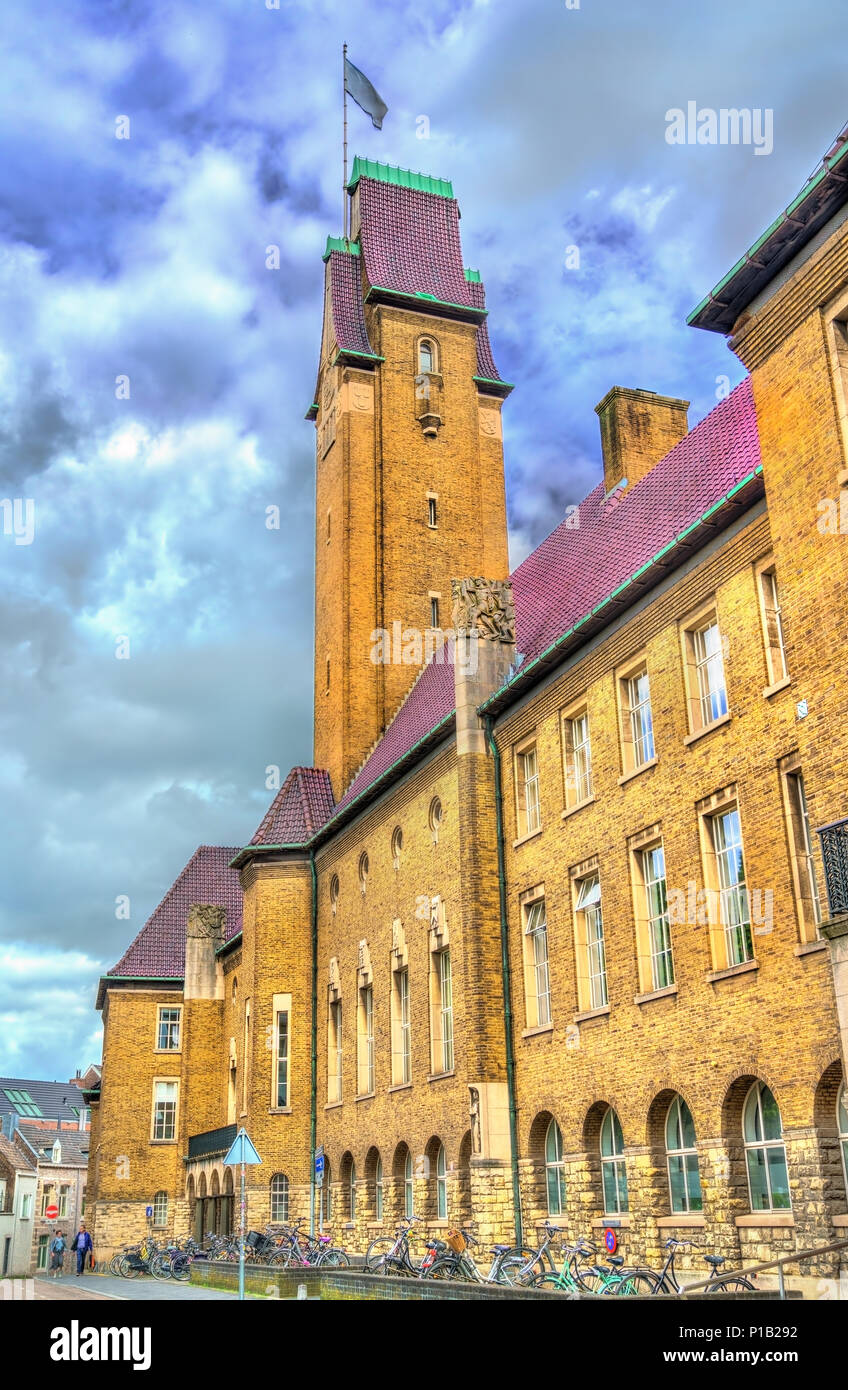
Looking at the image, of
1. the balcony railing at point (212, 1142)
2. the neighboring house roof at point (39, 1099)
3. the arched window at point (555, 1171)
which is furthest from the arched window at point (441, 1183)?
the neighboring house roof at point (39, 1099)

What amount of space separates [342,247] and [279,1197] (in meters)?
31.7

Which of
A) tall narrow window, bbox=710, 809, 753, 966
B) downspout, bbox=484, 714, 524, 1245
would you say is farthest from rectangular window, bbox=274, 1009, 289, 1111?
tall narrow window, bbox=710, 809, 753, 966

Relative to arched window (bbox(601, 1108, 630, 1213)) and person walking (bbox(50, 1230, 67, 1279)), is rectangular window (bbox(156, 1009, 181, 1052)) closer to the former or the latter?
person walking (bbox(50, 1230, 67, 1279))

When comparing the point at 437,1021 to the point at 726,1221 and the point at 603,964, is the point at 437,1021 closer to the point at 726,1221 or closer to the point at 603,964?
the point at 603,964

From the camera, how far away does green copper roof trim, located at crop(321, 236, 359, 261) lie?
4766cm

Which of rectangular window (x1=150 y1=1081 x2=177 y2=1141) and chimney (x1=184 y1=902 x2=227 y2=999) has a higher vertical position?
chimney (x1=184 y1=902 x2=227 y2=999)

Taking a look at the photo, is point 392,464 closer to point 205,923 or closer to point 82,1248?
point 205,923

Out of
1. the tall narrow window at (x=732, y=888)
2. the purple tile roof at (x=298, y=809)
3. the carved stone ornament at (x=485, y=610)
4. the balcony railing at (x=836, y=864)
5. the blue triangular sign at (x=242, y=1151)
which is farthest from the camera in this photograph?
the purple tile roof at (x=298, y=809)

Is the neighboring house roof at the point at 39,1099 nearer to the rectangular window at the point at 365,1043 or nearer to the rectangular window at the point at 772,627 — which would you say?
the rectangular window at the point at 365,1043

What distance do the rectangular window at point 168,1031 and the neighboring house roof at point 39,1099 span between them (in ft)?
194

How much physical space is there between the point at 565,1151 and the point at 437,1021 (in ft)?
22.3

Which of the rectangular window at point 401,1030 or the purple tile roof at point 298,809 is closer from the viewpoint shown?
the rectangular window at point 401,1030

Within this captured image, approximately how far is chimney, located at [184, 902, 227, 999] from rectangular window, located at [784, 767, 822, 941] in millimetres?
35022

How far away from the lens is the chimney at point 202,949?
49.1m
